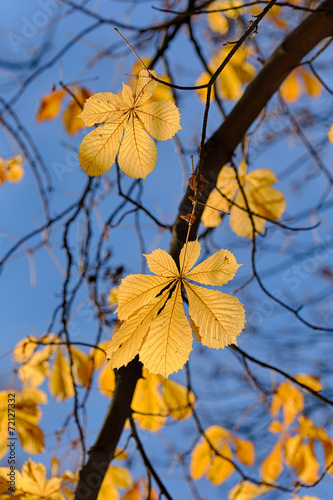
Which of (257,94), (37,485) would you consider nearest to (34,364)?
(37,485)

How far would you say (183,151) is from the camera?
1163mm

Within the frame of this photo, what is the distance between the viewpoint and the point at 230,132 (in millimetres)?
768

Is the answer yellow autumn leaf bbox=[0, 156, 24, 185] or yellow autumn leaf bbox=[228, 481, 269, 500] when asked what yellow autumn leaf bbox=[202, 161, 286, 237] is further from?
yellow autumn leaf bbox=[0, 156, 24, 185]

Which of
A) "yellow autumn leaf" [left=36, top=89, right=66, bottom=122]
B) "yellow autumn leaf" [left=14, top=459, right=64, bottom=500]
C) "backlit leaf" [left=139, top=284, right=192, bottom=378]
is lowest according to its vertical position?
"yellow autumn leaf" [left=14, top=459, right=64, bottom=500]

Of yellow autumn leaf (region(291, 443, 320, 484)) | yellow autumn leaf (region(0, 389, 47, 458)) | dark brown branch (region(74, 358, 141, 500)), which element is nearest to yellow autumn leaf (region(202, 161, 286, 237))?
dark brown branch (region(74, 358, 141, 500))

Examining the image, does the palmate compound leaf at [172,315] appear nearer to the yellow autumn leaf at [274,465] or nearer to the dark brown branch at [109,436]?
the dark brown branch at [109,436]

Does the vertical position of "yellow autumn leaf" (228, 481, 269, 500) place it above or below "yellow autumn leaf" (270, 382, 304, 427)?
below

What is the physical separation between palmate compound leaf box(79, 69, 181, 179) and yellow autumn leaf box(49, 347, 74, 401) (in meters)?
0.73

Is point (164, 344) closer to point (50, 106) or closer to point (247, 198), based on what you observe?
point (247, 198)

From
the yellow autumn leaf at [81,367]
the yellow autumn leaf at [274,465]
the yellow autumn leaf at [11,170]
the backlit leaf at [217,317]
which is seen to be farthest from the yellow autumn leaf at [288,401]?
the yellow autumn leaf at [11,170]

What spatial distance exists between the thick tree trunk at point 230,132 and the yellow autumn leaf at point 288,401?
0.70 metres

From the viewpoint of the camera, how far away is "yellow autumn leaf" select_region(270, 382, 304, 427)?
128 centimetres

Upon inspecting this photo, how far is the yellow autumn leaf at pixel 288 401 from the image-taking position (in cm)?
128

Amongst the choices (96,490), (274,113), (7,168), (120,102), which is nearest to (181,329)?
(120,102)
